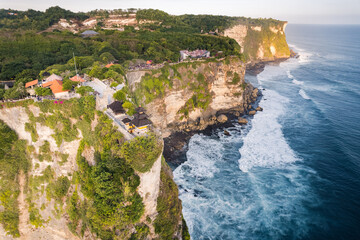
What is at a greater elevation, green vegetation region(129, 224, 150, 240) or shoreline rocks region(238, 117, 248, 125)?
green vegetation region(129, 224, 150, 240)

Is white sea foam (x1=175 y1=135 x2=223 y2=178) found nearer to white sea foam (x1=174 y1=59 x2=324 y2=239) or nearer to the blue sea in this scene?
white sea foam (x1=174 y1=59 x2=324 y2=239)

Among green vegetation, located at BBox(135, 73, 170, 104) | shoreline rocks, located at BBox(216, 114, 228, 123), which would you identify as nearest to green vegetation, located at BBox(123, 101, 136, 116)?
green vegetation, located at BBox(135, 73, 170, 104)

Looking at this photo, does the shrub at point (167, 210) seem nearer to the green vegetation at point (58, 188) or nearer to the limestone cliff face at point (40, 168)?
the limestone cliff face at point (40, 168)

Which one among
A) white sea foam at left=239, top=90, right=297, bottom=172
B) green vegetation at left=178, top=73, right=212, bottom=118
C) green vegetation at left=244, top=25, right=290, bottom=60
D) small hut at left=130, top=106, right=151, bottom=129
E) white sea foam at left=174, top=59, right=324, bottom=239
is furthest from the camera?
green vegetation at left=244, top=25, right=290, bottom=60

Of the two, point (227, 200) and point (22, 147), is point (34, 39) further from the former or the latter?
A: point (227, 200)

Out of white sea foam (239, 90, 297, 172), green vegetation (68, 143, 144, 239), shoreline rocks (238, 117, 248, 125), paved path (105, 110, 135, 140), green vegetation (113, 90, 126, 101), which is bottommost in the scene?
white sea foam (239, 90, 297, 172)
